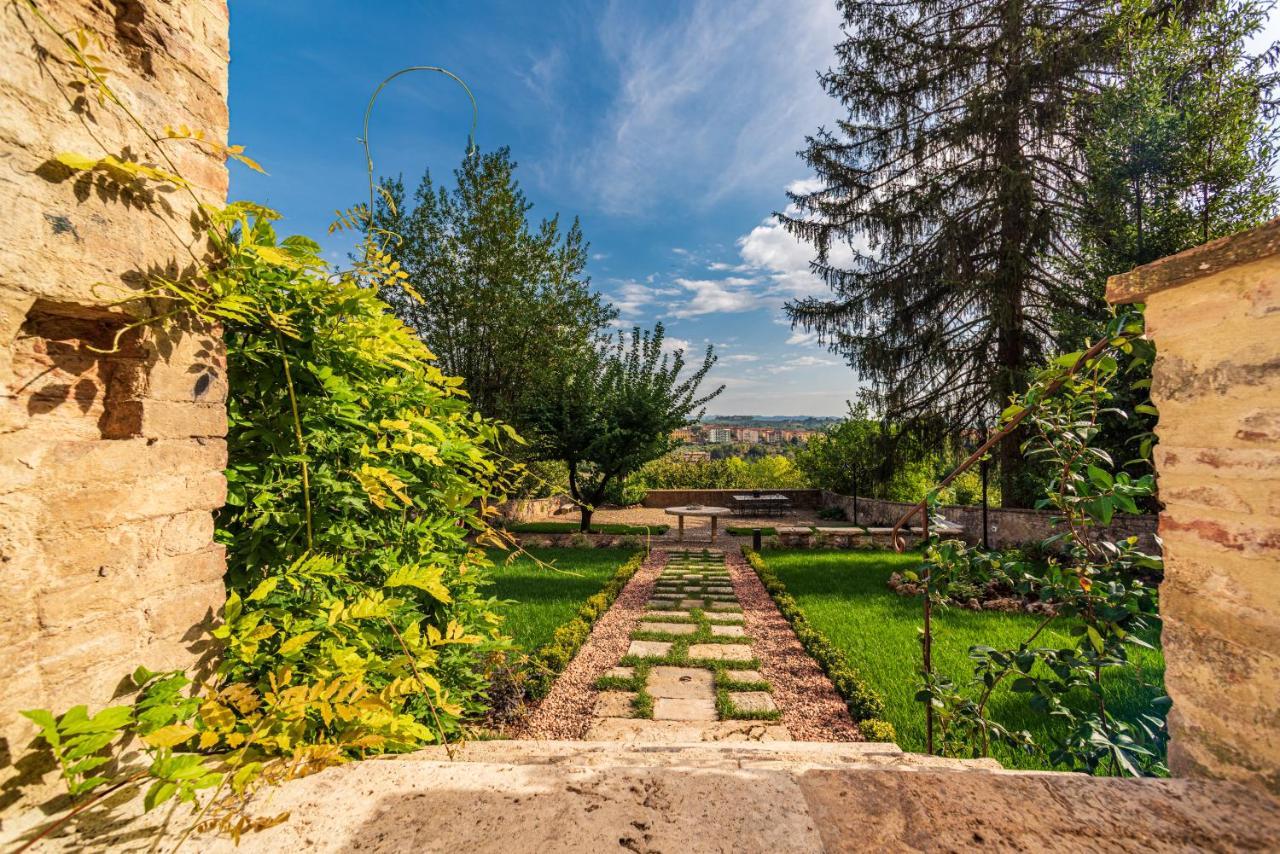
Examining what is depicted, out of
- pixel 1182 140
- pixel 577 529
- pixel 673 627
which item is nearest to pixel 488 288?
pixel 577 529

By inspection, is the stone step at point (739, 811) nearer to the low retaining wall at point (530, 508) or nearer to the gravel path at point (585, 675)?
the gravel path at point (585, 675)

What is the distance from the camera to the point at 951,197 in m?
9.51

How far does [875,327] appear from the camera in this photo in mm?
10438

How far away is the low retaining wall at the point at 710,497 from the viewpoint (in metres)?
16.6

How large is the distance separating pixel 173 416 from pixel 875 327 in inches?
445

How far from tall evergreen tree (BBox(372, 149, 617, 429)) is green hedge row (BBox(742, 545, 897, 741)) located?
24.5 feet

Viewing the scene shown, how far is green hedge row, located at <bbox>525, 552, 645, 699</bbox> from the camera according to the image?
372 centimetres

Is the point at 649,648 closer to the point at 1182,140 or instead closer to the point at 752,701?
the point at 752,701

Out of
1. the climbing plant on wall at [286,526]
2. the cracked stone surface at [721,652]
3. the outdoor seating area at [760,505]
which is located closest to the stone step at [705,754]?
the climbing plant on wall at [286,526]

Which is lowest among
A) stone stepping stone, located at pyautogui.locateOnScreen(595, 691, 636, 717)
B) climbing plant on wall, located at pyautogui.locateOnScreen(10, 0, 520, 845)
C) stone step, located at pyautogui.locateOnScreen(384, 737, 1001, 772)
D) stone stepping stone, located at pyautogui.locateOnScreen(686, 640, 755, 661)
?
stone stepping stone, located at pyautogui.locateOnScreen(686, 640, 755, 661)

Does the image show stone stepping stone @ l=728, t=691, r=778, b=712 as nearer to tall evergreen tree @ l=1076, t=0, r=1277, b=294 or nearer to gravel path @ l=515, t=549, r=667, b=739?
gravel path @ l=515, t=549, r=667, b=739

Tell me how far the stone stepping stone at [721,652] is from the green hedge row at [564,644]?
0.60 meters

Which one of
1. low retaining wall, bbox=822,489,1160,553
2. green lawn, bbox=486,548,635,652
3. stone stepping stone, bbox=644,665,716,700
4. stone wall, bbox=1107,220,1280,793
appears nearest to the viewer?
stone wall, bbox=1107,220,1280,793

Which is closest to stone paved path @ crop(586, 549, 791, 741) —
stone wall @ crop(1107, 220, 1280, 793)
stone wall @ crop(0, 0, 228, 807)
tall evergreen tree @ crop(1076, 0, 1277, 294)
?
stone wall @ crop(1107, 220, 1280, 793)
